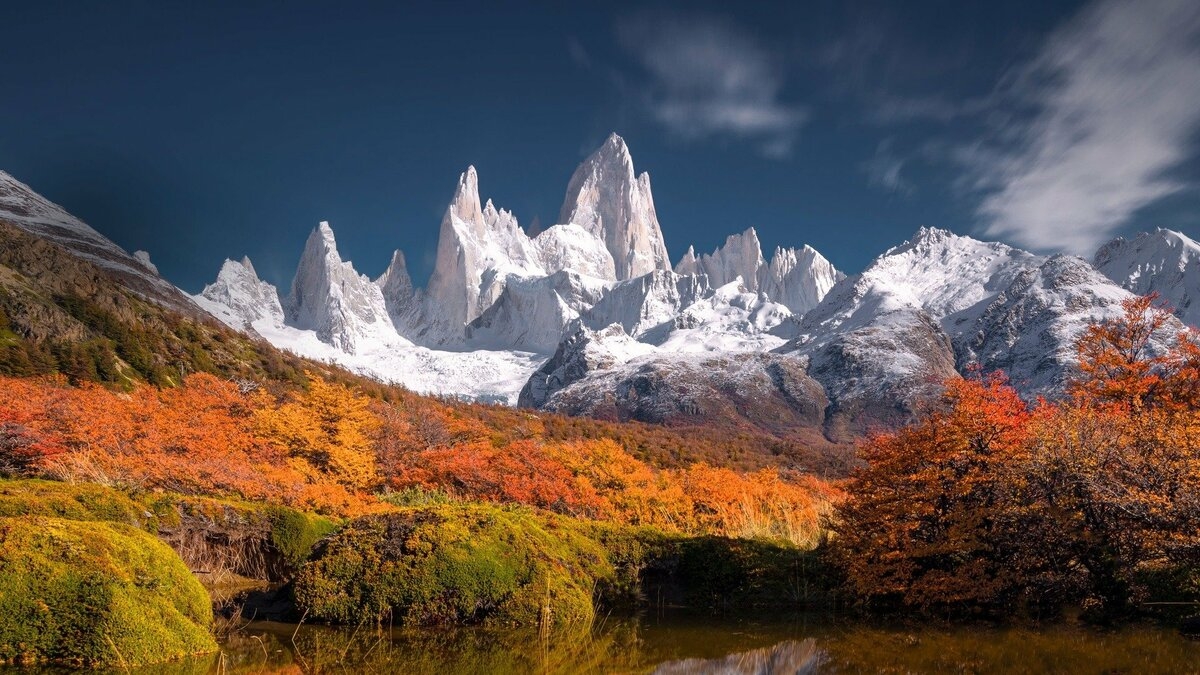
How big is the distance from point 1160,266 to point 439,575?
20013cm

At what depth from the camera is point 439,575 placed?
8273mm

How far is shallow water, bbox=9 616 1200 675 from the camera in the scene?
6.04m

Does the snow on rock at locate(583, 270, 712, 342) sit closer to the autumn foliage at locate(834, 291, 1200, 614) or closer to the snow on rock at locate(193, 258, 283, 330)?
the snow on rock at locate(193, 258, 283, 330)

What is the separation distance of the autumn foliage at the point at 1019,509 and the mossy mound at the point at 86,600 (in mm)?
8320

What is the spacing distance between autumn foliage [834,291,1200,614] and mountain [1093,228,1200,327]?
530 feet

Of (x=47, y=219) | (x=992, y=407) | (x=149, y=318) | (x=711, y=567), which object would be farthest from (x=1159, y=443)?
(x=47, y=219)

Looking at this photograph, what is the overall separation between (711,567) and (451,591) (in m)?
4.43

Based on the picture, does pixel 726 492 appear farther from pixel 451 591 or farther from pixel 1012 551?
pixel 451 591

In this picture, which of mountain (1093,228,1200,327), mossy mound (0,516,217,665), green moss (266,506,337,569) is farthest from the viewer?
mountain (1093,228,1200,327)

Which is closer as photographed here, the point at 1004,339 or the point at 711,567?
the point at 711,567

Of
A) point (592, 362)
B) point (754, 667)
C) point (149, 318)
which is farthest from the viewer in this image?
point (592, 362)

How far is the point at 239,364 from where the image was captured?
33156 millimetres

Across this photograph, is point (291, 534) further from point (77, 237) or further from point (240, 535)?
point (77, 237)

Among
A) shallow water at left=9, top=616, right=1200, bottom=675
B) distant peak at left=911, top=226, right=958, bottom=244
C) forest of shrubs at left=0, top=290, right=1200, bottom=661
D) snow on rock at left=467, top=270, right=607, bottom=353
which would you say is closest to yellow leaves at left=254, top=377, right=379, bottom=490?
forest of shrubs at left=0, top=290, right=1200, bottom=661
